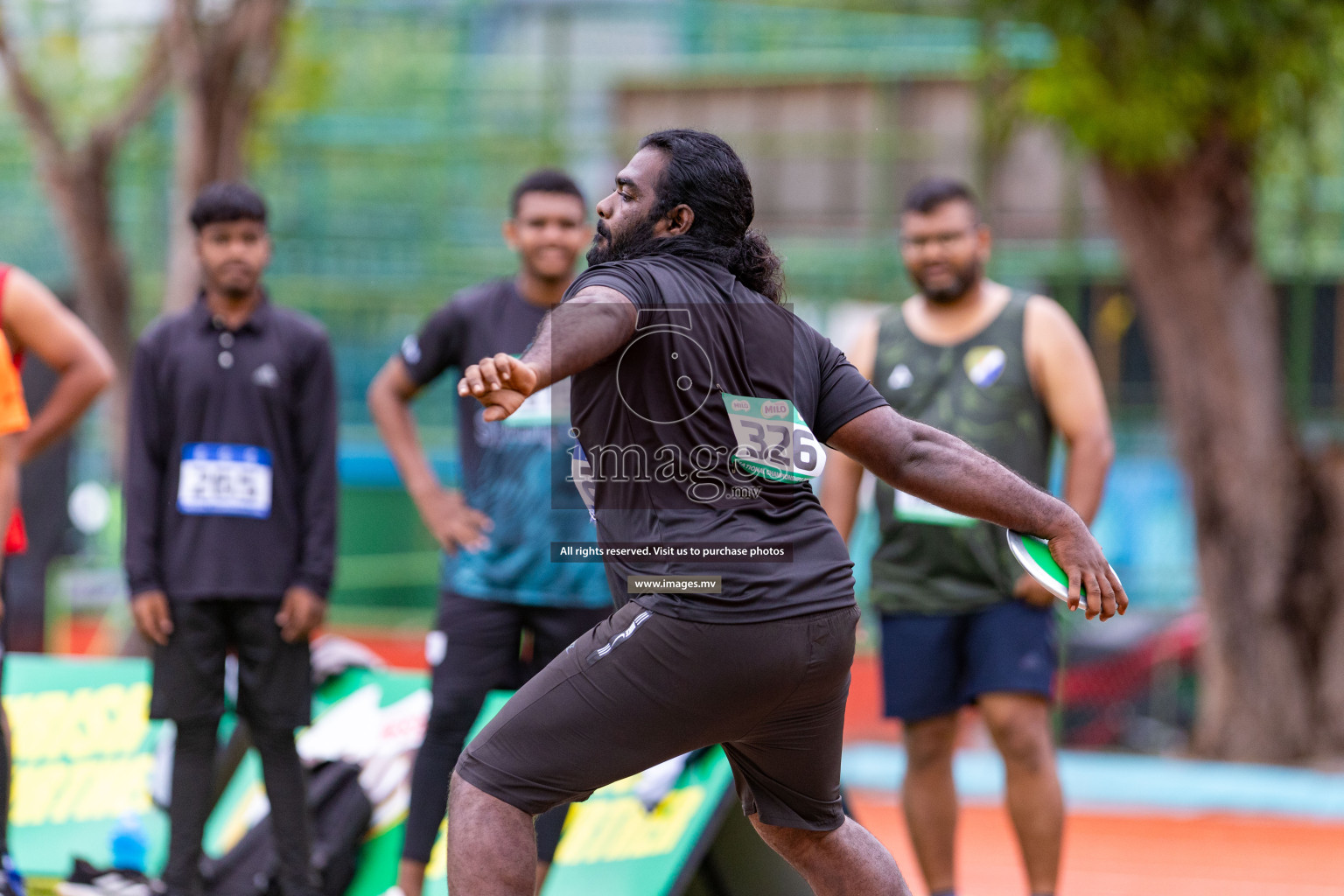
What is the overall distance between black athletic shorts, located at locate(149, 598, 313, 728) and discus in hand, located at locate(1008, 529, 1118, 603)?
2543 mm

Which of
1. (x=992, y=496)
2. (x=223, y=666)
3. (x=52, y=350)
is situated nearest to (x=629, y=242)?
→ (x=992, y=496)

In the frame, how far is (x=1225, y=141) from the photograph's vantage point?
8531 millimetres

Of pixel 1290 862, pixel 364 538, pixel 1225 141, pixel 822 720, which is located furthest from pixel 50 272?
pixel 822 720

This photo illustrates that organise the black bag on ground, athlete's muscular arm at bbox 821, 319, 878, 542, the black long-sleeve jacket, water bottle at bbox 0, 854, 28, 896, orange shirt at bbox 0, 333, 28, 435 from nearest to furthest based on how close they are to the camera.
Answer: orange shirt at bbox 0, 333, 28, 435
water bottle at bbox 0, 854, 28, 896
the black long-sleeve jacket
the black bag on ground
athlete's muscular arm at bbox 821, 319, 878, 542

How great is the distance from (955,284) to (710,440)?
226 centimetres

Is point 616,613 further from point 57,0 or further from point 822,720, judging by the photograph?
point 57,0

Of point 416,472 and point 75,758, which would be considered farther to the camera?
point 75,758

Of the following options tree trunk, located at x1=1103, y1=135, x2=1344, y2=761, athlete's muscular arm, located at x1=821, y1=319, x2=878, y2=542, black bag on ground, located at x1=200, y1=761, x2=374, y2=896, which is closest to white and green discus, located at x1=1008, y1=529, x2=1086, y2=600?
athlete's muscular arm, located at x1=821, y1=319, x2=878, y2=542

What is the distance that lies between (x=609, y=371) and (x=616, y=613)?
0.49 meters

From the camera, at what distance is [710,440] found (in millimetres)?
2898

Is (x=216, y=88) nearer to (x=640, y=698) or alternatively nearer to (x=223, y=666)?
(x=223, y=666)

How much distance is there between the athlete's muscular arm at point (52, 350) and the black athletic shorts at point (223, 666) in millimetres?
869

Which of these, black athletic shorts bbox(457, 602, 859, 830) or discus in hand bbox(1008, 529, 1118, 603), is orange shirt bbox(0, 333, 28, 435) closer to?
black athletic shorts bbox(457, 602, 859, 830)

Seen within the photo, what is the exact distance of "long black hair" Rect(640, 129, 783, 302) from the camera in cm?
299
